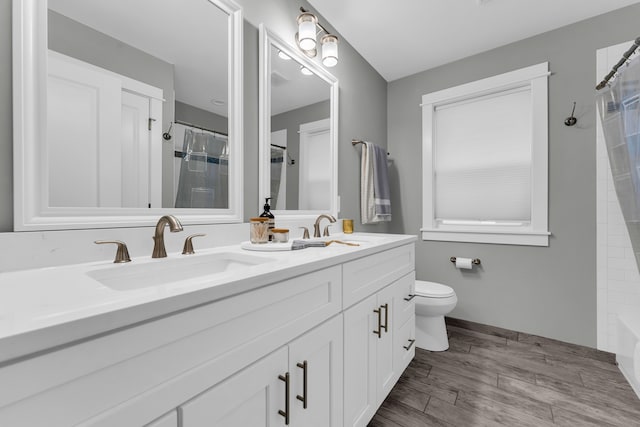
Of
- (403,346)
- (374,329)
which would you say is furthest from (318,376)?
(403,346)

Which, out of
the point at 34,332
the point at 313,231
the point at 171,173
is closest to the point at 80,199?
the point at 171,173

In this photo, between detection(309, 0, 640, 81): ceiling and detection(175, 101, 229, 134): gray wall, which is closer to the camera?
detection(175, 101, 229, 134): gray wall

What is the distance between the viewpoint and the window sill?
2.15m

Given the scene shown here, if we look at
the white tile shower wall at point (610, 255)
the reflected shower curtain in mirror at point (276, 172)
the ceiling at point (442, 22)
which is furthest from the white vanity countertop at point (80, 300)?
the white tile shower wall at point (610, 255)

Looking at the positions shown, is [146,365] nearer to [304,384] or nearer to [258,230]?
[304,384]

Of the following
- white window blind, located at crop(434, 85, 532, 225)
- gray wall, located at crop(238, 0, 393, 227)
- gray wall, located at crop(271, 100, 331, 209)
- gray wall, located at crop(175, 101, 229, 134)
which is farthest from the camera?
white window blind, located at crop(434, 85, 532, 225)

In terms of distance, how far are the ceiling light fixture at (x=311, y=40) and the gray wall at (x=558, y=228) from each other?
1.32 metres

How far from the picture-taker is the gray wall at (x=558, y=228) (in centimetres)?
197

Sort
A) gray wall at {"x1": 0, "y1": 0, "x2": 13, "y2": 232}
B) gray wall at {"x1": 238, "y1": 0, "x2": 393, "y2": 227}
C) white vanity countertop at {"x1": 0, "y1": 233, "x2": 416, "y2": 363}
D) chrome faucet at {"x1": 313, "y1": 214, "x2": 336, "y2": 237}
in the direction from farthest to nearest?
chrome faucet at {"x1": 313, "y1": 214, "x2": 336, "y2": 237} < gray wall at {"x1": 238, "y1": 0, "x2": 393, "y2": 227} < gray wall at {"x1": 0, "y1": 0, "x2": 13, "y2": 232} < white vanity countertop at {"x1": 0, "y1": 233, "x2": 416, "y2": 363}

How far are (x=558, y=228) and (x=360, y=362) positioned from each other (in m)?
1.93

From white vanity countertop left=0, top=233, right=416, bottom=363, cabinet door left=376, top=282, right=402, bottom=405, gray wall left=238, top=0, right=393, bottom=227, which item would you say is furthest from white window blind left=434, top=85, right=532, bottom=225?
white vanity countertop left=0, top=233, right=416, bottom=363

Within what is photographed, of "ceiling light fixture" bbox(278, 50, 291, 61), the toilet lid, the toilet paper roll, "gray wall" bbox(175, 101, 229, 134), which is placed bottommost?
the toilet lid

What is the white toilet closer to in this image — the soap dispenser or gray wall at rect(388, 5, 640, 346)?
gray wall at rect(388, 5, 640, 346)

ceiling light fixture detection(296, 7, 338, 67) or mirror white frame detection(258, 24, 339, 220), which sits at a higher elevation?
ceiling light fixture detection(296, 7, 338, 67)
